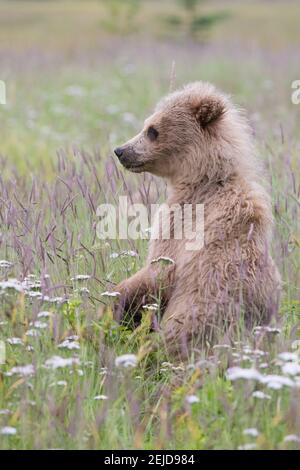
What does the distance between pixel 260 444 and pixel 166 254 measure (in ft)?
5.06

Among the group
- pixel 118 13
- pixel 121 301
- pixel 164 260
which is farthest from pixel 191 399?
pixel 118 13

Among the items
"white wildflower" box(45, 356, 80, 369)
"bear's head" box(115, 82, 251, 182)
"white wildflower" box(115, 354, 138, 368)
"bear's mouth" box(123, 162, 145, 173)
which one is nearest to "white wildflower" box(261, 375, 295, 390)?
"white wildflower" box(115, 354, 138, 368)

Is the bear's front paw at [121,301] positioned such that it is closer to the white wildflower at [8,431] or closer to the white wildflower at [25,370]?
the white wildflower at [25,370]

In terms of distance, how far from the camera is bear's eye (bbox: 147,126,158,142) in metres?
5.29

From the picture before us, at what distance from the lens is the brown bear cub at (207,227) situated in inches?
172

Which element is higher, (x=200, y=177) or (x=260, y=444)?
(x=200, y=177)

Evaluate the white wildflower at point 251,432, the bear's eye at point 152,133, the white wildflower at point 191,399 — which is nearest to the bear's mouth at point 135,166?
the bear's eye at point 152,133

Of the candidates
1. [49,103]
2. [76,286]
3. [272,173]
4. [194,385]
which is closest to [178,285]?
[76,286]

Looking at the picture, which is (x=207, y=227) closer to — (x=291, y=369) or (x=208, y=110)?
(x=208, y=110)

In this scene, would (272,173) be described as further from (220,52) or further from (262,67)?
(220,52)

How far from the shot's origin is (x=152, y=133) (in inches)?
209

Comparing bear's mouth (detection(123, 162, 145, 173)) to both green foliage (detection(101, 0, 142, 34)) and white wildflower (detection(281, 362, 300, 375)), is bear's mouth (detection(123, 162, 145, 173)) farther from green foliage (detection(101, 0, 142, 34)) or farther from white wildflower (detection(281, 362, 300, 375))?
green foliage (detection(101, 0, 142, 34))
